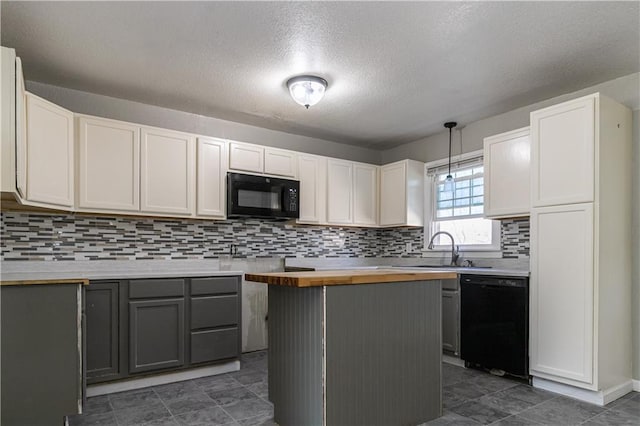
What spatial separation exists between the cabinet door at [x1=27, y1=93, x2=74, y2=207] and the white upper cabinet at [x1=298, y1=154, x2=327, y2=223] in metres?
2.22

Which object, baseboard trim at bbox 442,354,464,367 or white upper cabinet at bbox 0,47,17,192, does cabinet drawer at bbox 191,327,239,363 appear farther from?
baseboard trim at bbox 442,354,464,367

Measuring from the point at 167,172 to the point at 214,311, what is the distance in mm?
1313

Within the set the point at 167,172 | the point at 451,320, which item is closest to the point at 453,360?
the point at 451,320

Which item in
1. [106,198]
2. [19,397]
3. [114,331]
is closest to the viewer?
[19,397]

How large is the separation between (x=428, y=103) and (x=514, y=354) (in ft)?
7.57

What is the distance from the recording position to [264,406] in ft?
9.18

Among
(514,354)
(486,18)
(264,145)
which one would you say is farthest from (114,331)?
(486,18)

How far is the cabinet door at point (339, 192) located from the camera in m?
4.79

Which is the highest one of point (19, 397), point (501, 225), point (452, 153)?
point (452, 153)

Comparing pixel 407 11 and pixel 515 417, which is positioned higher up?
pixel 407 11

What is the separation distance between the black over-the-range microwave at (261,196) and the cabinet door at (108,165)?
0.86 metres

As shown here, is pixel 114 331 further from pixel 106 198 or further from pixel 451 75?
pixel 451 75

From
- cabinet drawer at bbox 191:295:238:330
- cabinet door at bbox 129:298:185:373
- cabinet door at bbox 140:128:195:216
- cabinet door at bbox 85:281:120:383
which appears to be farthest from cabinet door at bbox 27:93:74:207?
cabinet drawer at bbox 191:295:238:330

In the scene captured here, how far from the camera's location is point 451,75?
3.22 meters
